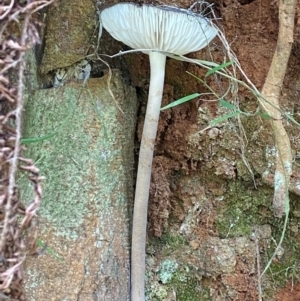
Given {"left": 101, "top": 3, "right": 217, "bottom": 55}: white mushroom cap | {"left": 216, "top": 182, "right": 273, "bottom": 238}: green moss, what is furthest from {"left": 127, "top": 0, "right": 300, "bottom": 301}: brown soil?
{"left": 101, "top": 3, "right": 217, "bottom": 55}: white mushroom cap

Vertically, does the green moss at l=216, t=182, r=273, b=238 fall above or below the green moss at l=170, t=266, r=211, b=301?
above

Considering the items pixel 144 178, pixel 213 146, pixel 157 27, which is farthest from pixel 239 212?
pixel 157 27

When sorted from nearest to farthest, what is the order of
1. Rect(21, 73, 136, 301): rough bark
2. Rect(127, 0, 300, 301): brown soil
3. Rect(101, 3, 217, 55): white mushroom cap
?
Rect(101, 3, 217, 55): white mushroom cap < Rect(21, 73, 136, 301): rough bark < Rect(127, 0, 300, 301): brown soil

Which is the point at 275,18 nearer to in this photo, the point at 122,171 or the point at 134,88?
the point at 134,88

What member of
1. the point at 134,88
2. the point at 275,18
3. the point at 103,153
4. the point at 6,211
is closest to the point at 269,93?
the point at 275,18

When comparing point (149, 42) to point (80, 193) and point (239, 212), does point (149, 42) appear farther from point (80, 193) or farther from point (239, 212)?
point (239, 212)

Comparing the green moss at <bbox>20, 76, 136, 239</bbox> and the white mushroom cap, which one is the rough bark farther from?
the white mushroom cap

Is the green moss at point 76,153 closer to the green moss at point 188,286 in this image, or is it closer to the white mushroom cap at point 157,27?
the white mushroom cap at point 157,27
